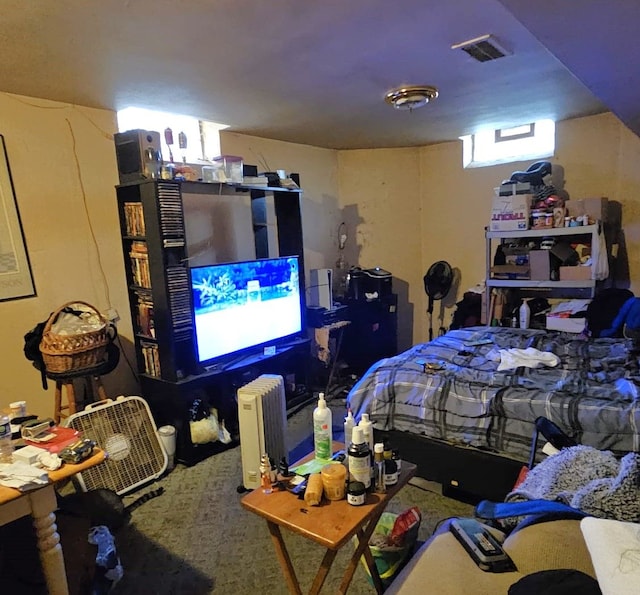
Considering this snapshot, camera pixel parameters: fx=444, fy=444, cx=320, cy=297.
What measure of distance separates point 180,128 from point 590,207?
323 centimetres

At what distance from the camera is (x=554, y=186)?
3926 mm

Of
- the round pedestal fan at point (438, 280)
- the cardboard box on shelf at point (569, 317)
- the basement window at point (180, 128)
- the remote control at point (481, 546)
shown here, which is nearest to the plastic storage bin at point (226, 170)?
the basement window at point (180, 128)

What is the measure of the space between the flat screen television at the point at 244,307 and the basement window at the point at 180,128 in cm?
90

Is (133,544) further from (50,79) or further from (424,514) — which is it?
(50,79)

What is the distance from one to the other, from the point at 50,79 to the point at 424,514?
115 inches

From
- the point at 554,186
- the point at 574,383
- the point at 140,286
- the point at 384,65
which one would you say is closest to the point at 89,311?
the point at 140,286

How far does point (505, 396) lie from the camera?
210 cm

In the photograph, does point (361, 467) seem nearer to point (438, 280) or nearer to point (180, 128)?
point (180, 128)

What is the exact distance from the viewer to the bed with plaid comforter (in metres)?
1.92

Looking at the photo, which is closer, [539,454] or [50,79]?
[539,454]

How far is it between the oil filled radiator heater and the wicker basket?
859 mm

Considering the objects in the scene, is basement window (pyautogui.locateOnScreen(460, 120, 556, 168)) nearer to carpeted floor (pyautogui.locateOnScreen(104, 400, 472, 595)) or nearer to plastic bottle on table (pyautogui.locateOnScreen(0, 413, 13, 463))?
carpeted floor (pyautogui.locateOnScreen(104, 400, 472, 595))

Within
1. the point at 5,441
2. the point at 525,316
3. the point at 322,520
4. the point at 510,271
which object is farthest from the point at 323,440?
the point at 510,271

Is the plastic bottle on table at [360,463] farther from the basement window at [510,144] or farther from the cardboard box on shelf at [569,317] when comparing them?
the basement window at [510,144]
